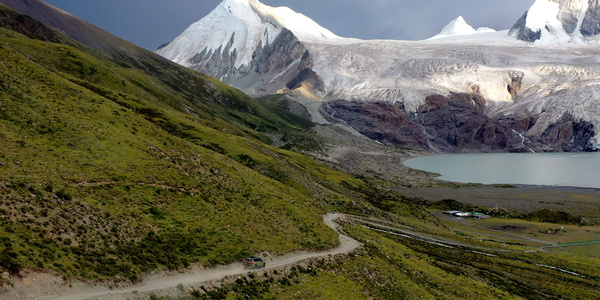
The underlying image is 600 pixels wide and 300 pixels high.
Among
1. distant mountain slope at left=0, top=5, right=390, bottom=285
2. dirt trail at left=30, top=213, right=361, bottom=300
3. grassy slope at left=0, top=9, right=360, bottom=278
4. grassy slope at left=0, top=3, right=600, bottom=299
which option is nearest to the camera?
dirt trail at left=30, top=213, right=361, bottom=300

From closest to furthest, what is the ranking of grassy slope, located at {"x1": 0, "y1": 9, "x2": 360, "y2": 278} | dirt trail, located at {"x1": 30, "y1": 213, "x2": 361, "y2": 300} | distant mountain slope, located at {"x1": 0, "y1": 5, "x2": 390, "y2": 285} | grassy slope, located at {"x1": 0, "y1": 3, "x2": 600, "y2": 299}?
dirt trail, located at {"x1": 30, "y1": 213, "x2": 361, "y2": 300}, distant mountain slope, located at {"x1": 0, "y1": 5, "x2": 390, "y2": 285}, grassy slope, located at {"x1": 0, "y1": 9, "x2": 360, "y2": 278}, grassy slope, located at {"x1": 0, "y1": 3, "x2": 600, "y2": 299}

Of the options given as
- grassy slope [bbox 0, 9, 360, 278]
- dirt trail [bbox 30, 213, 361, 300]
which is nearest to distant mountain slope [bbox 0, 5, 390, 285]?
grassy slope [bbox 0, 9, 360, 278]

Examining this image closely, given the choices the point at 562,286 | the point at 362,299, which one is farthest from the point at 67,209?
the point at 562,286

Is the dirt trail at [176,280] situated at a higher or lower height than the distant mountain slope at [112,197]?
lower

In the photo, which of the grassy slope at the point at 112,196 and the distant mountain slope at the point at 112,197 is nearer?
the distant mountain slope at the point at 112,197

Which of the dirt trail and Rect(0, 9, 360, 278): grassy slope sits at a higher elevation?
Rect(0, 9, 360, 278): grassy slope

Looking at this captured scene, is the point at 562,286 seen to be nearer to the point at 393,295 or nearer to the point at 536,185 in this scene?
the point at 393,295

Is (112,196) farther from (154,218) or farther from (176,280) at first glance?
(176,280)

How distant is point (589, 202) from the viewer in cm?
10962

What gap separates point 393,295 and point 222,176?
72.6ft

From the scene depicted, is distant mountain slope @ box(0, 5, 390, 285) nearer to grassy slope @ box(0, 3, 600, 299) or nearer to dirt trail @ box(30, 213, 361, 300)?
grassy slope @ box(0, 3, 600, 299)

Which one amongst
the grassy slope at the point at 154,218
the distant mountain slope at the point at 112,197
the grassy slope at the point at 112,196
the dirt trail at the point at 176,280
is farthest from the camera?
the grassy slope at the point at 154,218

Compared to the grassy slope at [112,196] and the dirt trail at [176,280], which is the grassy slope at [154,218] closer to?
the grassy slope at [112,196]

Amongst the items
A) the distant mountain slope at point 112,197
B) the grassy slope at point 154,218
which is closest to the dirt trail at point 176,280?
the distant mountain slope at point 112,197
